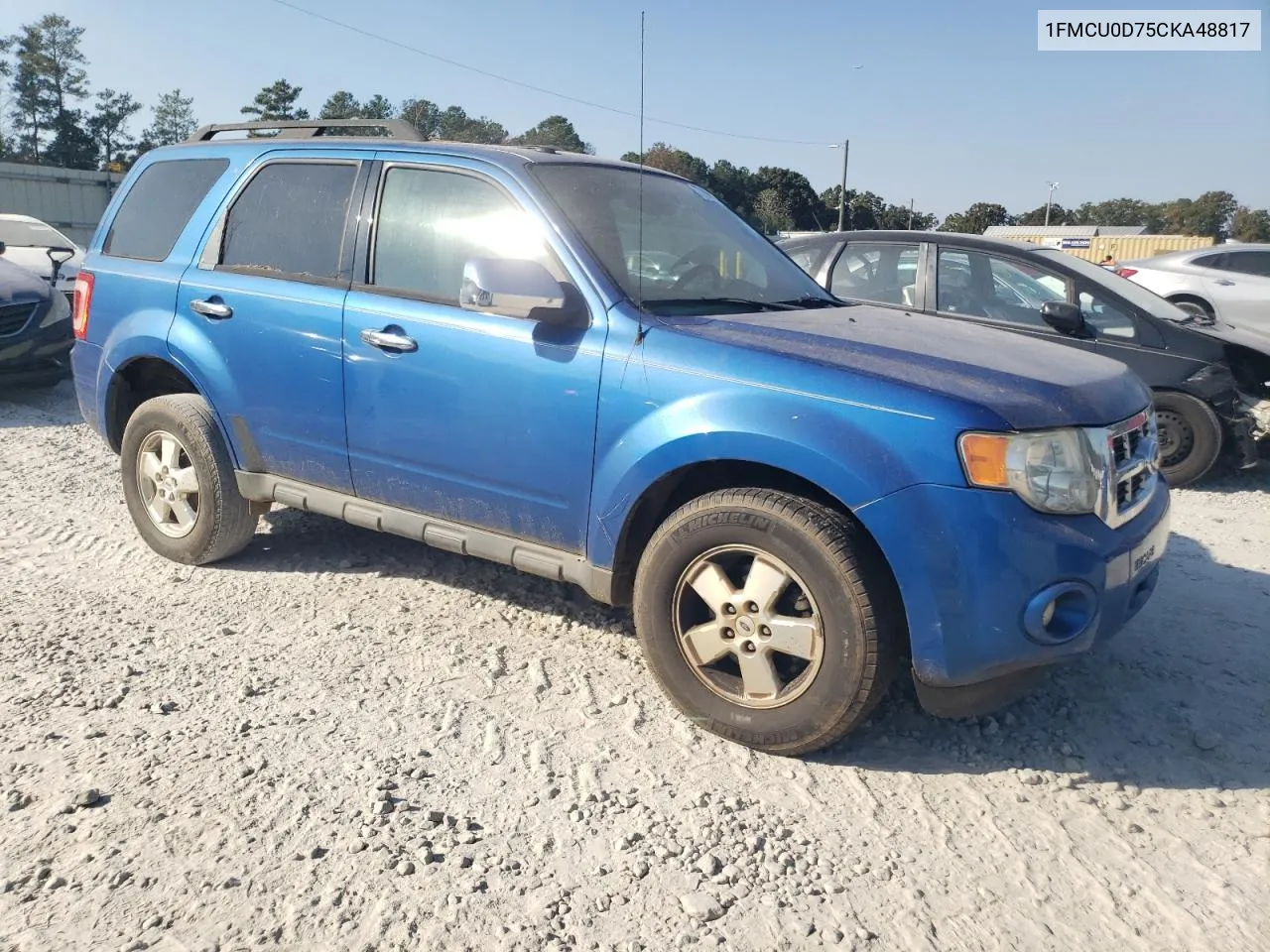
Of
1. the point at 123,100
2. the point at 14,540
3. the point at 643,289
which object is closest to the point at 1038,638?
the point at 643,289

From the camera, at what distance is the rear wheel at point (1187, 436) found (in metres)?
6.47

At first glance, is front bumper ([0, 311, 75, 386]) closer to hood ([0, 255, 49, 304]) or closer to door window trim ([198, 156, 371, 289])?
hood ([0, 255, 49, 304])

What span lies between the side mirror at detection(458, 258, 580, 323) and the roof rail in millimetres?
1197

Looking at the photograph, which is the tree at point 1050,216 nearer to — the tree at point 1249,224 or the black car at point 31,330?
the tree at point 1249,224

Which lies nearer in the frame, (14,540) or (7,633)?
(7,633)

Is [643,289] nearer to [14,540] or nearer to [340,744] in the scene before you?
[340,744]

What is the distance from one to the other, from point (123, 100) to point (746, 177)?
7087 cm

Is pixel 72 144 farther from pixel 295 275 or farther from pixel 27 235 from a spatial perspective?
pixel 295 275

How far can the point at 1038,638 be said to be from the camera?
281 cm

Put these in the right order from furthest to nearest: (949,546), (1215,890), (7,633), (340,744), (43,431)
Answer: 1. (43,431)
2. (7,633)
3. (340,744)
4. (949,546)
5. (1215,890)

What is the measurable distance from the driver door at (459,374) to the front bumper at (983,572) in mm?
1107

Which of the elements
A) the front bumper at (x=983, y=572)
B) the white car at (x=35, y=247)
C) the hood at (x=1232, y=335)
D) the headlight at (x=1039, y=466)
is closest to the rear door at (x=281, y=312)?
the front bumper at (x=983, y=572)

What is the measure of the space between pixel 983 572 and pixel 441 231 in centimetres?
236

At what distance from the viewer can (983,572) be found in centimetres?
272
